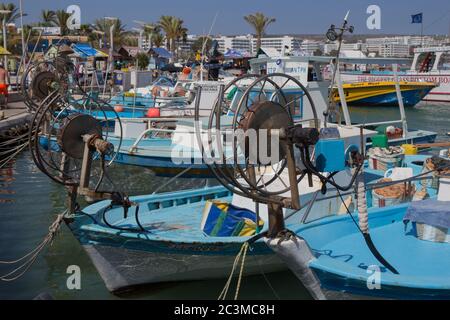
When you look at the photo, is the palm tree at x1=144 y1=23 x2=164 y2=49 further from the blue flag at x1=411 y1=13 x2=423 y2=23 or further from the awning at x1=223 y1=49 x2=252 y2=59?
the blue flag at x1=411 y1=13 x2=423 y2=23

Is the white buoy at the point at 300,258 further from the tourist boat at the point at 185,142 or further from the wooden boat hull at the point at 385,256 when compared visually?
the tourist boat at the point at 185,142

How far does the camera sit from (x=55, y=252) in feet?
30.4

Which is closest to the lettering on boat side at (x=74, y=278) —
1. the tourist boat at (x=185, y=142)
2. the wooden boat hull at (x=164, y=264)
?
the wooden boat hull at (x=164, y=264)

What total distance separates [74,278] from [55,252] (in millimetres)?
1140

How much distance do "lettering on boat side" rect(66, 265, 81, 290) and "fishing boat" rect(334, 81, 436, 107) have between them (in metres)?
29.7

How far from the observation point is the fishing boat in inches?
1391

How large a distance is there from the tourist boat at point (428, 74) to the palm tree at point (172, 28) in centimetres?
3132

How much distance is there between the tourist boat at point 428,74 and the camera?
37.1m
